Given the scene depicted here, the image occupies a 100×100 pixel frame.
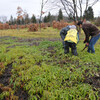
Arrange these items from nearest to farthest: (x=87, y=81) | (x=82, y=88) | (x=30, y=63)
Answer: (x=82, y=88) → (x=87, y=81) → (x=30, y=63)

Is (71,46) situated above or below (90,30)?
below

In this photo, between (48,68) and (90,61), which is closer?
(48,68)

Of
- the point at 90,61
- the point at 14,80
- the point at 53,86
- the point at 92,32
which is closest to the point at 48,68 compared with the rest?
the point at 53,86

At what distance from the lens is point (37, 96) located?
2277mm

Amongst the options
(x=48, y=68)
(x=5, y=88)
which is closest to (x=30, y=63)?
(x=48, y=68)

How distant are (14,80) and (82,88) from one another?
1906mm

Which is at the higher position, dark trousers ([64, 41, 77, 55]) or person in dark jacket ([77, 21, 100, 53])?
person in dark jacket ([77, 21, 100, 53])

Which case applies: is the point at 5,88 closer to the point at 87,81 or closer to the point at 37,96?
the point at 37,96

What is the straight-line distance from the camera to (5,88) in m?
2.50

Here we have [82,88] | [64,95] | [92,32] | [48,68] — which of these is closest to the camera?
[64,95]

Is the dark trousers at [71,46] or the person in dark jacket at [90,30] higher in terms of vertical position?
the person in dark jacket at [90,30]

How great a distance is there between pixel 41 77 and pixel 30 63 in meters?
1.16

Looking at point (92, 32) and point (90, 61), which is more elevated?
point (92, 32)

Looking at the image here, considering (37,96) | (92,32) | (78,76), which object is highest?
(92,32)
